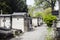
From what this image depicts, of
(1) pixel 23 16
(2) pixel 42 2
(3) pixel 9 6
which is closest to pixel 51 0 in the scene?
(2) pixel 42 2

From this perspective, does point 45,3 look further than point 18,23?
Yes

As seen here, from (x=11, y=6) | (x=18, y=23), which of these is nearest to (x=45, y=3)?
(x=11, y=6)

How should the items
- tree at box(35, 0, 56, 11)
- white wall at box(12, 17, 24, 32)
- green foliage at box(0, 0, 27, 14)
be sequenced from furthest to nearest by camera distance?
tree at box(35, 0, 56, 11) → green foliage at box(0, 0, 27, 14) → white wall at box(12, 17, 24, 32)

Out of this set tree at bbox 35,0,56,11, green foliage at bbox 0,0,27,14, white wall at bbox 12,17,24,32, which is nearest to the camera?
white wall at bbox 12,17,24,32

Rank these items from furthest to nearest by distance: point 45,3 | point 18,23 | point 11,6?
point 45,3 < point 11,6 < point 18,23

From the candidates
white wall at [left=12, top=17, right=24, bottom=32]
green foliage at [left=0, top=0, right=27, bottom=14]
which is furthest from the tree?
white wall at [left=12, top=17, right=24, bottom=32]

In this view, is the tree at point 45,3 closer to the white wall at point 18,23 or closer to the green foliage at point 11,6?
the green foliage at point 11,6

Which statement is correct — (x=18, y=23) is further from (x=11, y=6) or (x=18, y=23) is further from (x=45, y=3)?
(x=45, y=3)

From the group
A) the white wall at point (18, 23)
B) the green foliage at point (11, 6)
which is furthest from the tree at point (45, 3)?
the white wall at point (18, 23)

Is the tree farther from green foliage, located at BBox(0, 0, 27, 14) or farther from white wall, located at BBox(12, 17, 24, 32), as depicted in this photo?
white wall, located at BBox(12, 17, 24, 32)

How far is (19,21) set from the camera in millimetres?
32438

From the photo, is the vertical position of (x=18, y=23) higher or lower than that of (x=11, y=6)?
lower

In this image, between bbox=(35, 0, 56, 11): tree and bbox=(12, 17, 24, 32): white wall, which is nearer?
bbox=(12, 17, 24, 32): white wall

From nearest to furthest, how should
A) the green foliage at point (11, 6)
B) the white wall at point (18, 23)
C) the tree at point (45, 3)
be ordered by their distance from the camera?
the white wall at point (18, 23)
the green foliage at point (11, 6)
the tree at point (45, 3)
